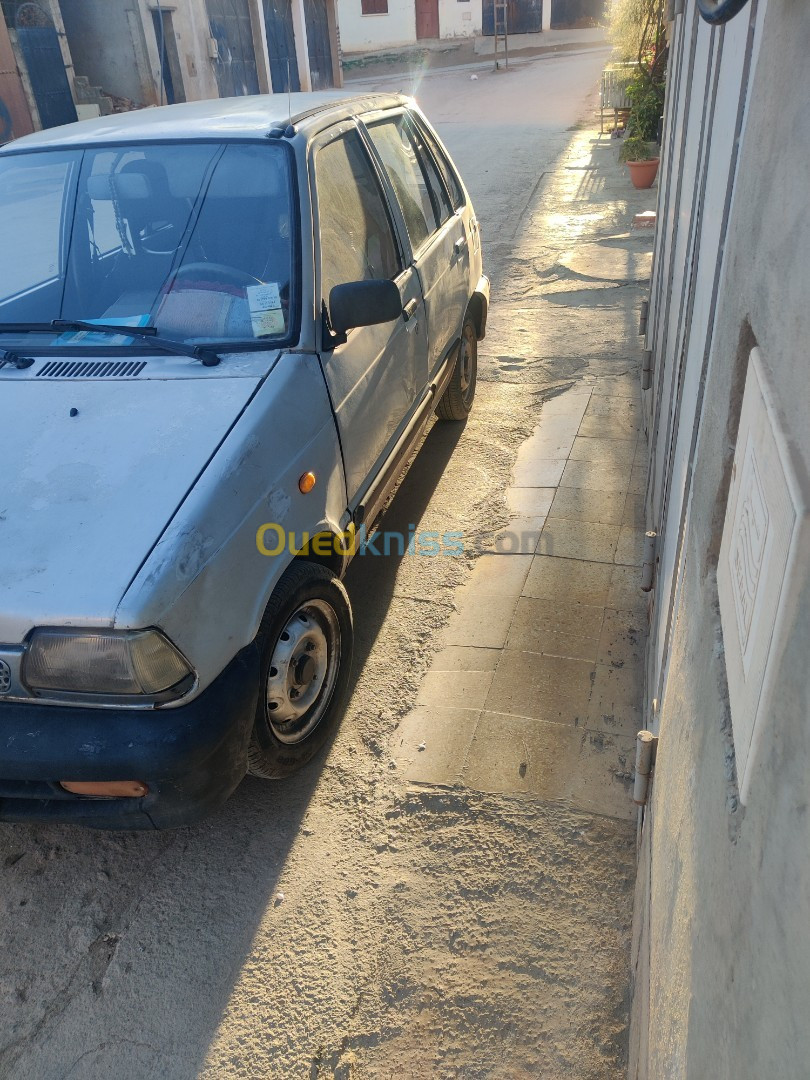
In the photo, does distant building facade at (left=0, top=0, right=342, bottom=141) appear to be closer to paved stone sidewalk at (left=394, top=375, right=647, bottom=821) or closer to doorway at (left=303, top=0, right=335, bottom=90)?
doorway at (left=303, top=0, right=335, bottom=90)

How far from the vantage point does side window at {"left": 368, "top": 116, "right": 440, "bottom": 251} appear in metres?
4.02

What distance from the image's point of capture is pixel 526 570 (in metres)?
3.94

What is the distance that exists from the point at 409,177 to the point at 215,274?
70.1 inches

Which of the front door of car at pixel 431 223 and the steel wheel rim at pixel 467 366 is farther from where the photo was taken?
the steel wheel rim at pixel 467 366

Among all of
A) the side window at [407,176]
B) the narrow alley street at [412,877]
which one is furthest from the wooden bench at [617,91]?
the narrow alley street at [412,877]

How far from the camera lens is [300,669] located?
284cm

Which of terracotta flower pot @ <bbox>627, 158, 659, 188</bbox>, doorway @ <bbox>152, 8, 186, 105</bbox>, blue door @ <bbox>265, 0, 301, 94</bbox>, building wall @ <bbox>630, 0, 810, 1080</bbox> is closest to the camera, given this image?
building wall @ <bbox>630, 0, 810, 1080</bbox>

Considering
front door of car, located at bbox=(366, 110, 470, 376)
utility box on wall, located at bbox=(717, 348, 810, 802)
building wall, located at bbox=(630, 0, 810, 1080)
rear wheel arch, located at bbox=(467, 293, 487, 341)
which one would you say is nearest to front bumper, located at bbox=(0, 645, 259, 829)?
building wall, located at bbox=(630, 0, 810, 1080)

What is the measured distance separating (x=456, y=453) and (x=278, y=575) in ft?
8.69

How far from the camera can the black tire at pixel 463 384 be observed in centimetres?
509

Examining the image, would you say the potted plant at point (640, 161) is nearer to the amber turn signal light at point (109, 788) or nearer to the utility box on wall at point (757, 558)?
the amber turn signal light at point (109, 788)

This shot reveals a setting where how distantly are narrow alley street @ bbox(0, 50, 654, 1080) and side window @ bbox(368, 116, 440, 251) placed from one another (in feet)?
5.22

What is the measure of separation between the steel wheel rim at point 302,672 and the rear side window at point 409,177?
7.15 feet

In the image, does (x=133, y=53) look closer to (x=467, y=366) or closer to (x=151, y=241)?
(x=467, y=366)
